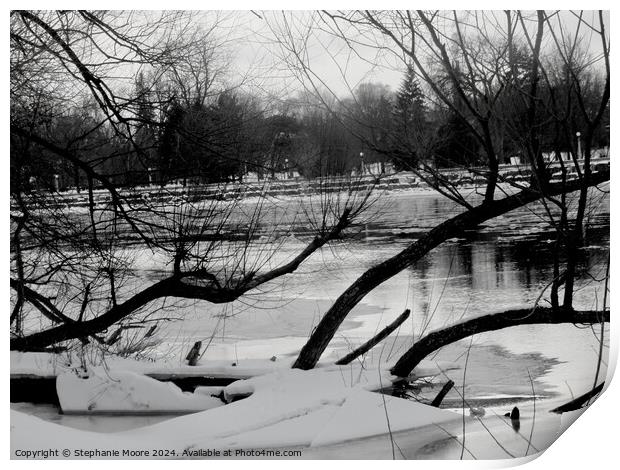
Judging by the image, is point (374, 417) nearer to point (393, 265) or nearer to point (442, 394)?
point (442, 394)

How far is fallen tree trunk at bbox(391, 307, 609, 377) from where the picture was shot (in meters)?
3.17

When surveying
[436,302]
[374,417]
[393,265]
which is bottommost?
[374,417]

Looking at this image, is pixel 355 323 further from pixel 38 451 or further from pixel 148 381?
pixel 38 451

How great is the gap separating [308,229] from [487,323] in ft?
2.77

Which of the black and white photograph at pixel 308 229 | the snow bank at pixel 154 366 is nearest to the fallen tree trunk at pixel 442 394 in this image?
the black and white photograph at pixel 308 229

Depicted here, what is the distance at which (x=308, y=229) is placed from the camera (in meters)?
3.20

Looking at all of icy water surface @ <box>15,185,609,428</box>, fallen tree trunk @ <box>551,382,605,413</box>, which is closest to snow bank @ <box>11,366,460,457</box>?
icy water surface @ <box>15,185,609,428</box>

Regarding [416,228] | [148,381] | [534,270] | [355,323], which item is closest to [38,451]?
[148,381]

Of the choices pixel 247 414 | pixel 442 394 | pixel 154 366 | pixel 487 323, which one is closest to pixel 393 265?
pixel 487 323

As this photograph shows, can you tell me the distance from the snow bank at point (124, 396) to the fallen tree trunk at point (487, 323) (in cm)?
83

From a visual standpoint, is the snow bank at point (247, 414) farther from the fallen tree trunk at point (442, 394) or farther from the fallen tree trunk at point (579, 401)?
the fallen tree trunk at point (579, 401)

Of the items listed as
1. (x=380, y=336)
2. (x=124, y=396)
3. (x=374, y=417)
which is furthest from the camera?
(x=380, y=336)

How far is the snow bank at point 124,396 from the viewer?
3107 mm

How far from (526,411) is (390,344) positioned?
615mm
